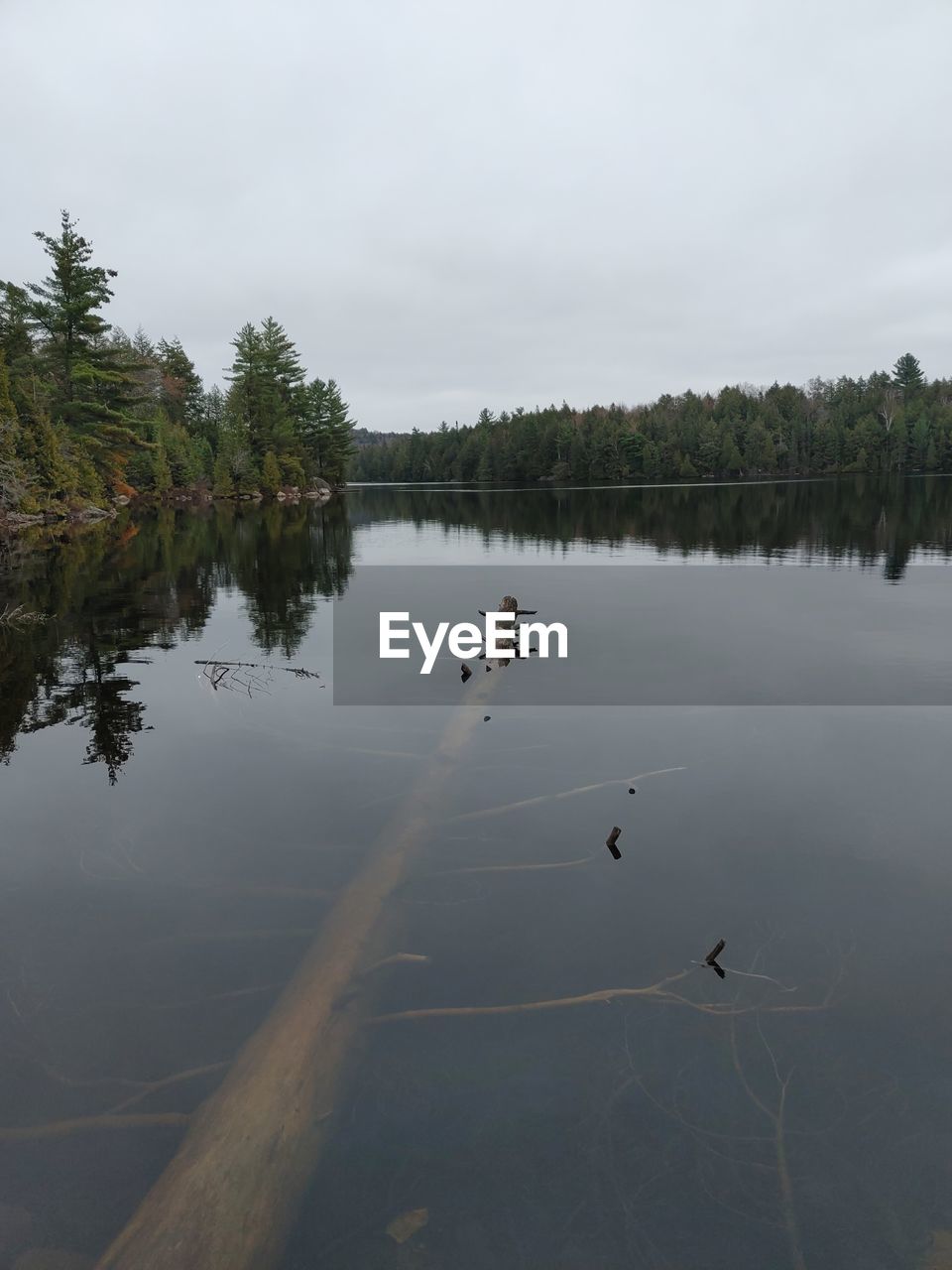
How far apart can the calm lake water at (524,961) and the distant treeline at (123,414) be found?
45236 millimetres

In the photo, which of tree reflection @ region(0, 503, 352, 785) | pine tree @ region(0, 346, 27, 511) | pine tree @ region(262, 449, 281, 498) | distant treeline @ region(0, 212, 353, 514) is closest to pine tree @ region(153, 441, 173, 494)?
distant treeline @ region(0, 212, 353, 514)

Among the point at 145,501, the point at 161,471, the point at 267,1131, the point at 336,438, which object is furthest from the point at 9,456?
the point at 336,438

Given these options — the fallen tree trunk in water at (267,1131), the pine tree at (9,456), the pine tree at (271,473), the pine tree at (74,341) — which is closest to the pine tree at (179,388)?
the pine tree at (271,473)

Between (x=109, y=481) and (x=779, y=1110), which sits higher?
(x=109, y=481)

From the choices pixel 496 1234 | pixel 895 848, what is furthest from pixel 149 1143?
pixel 895 848

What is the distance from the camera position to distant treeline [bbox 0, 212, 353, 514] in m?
57.1

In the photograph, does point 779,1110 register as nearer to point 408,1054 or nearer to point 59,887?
point 408,1054

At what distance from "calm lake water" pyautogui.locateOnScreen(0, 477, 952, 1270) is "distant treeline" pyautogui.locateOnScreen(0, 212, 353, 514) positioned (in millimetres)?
45236

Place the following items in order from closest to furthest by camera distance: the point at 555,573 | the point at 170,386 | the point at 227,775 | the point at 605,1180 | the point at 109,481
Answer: the point at 605,1180
the point at 227,775
the point at 555,573
the point at 109,481
the point at 170,386

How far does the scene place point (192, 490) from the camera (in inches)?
3767

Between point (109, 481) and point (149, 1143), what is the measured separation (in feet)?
278

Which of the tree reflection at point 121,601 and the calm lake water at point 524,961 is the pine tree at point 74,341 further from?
the calm lake water at point 524,961

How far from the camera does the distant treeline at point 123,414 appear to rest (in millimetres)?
57094

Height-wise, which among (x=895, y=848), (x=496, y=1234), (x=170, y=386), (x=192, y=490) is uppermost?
(x=170, y=386)
